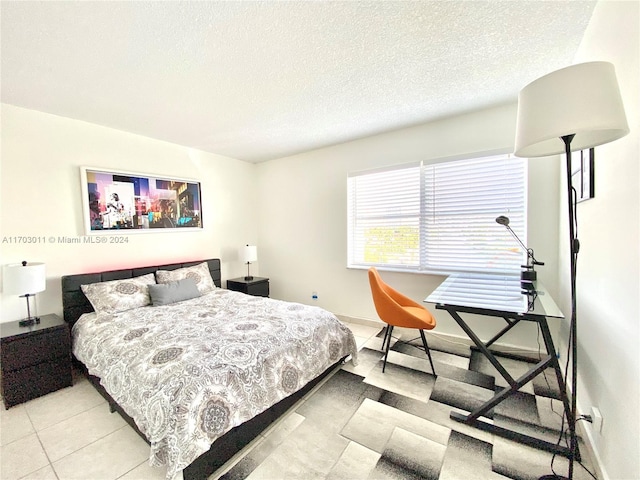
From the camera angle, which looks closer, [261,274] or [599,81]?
[599,81]

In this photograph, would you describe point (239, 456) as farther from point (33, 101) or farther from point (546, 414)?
point (33, 101)

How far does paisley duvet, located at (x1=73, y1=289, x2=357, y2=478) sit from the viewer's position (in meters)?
1.38

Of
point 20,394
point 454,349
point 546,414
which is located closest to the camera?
point 546,414

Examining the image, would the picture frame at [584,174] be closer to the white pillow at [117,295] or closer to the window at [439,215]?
the window at [439,215]

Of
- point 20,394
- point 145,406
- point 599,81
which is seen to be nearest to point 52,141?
point 20,394

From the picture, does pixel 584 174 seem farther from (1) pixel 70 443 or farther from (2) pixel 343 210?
(1) pixel 70 443

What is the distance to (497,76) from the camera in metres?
2.20

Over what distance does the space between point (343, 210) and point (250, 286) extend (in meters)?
1.75

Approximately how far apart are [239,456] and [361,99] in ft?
9.57

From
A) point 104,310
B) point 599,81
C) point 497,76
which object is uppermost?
point 497,76

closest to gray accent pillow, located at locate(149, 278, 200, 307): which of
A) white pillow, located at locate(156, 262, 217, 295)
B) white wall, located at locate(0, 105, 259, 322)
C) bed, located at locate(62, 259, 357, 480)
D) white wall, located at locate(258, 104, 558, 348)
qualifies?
bed, located at locate(62, 259, 357, 480)

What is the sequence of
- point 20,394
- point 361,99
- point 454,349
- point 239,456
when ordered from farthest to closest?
point 454,349 → point 361,99 → point 20,394 → point 239,456

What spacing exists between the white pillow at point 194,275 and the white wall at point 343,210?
4.24 feet

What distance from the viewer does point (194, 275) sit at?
3.43m
